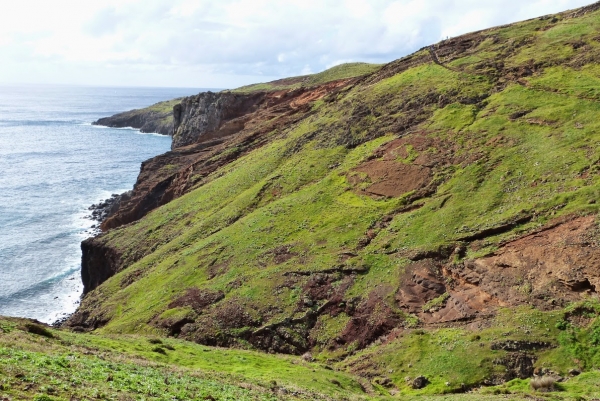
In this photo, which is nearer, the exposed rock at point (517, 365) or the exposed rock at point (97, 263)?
the exposed rock at point (517, 365)

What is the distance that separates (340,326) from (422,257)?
29.8 ft

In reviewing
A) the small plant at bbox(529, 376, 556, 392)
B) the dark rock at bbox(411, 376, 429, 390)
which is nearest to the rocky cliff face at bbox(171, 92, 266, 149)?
the dark rock at bbox(411, 376, 429, 390)

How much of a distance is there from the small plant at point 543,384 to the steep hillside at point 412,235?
1.94 m

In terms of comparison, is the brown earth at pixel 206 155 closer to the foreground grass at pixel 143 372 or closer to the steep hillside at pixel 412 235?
the steep hillside at pixel 412 235

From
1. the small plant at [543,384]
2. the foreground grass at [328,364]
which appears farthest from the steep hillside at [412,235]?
the small plant at [543,384]

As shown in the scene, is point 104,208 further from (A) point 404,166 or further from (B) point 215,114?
(A) point 404,166

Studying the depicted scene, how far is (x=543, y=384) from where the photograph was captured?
28.2 metres

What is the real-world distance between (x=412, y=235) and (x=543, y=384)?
60.7ft

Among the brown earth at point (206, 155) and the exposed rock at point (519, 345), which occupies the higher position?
the brown earth at point (206, 155)

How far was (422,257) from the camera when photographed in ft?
138

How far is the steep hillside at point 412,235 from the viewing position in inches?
1355

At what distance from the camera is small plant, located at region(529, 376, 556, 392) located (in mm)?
28031

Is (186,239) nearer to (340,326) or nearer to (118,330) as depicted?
(118,330)

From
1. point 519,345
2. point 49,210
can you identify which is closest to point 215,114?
point 49,210
